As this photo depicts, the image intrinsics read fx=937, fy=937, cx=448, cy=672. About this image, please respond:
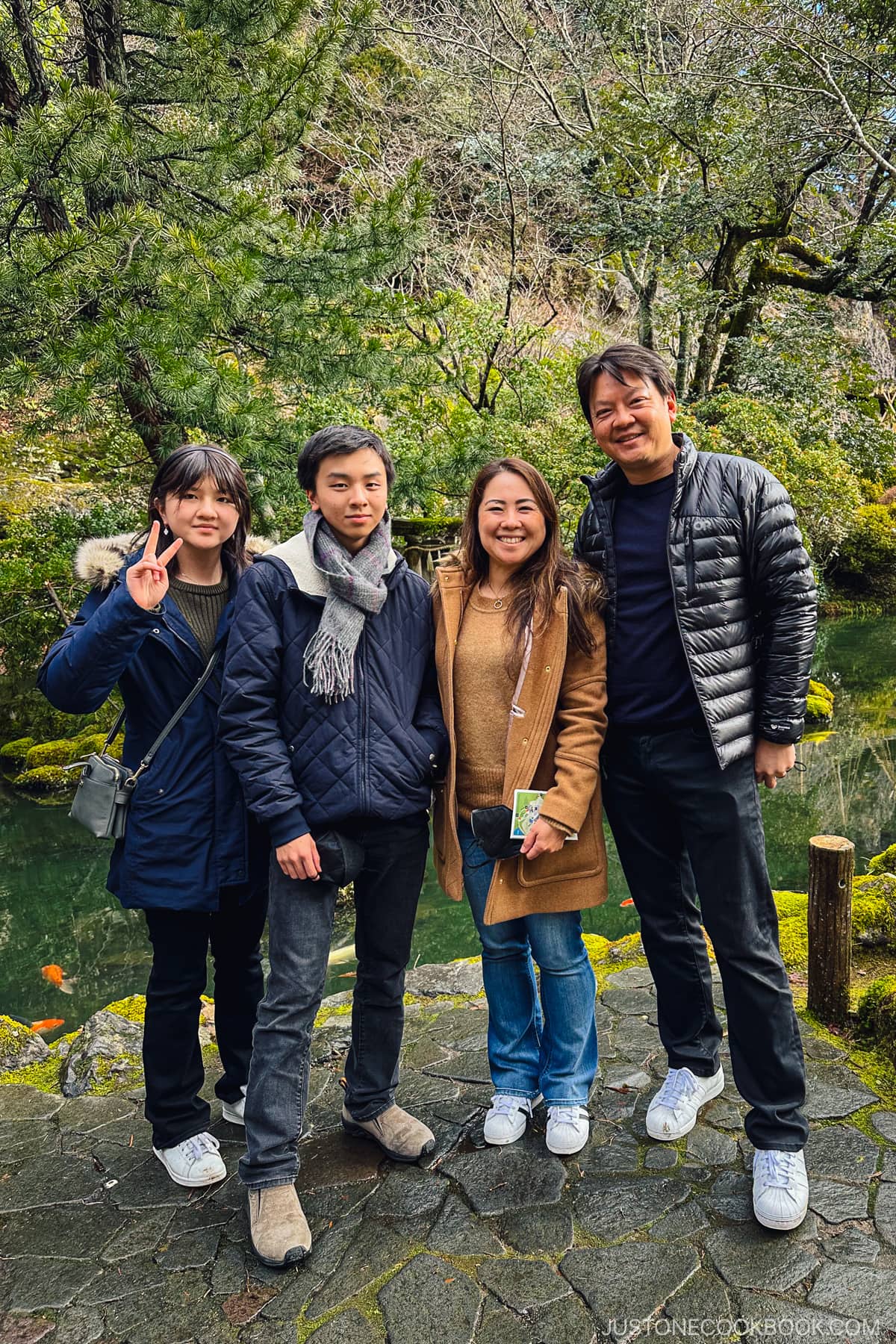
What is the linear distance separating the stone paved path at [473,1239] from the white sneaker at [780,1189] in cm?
4

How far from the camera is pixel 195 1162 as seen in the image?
2.56 m

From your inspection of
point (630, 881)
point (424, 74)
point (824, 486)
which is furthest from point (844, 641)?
point (630, 881)

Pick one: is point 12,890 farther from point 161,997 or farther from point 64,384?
point 161,997

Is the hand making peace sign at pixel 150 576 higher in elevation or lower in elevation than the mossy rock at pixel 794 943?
higher

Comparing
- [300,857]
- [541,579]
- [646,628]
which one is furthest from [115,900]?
[646,628]

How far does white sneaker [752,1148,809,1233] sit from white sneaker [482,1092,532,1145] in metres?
0.65

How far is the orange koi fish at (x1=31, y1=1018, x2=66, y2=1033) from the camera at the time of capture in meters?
4.87

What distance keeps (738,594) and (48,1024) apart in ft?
14.3

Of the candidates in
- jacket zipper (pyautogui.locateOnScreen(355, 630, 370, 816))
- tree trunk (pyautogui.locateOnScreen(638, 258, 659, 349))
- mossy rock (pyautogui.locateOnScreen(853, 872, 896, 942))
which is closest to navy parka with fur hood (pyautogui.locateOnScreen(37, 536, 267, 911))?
jacket zipper (pyautogui.locateOnScreen(355, 630, 370, 816))

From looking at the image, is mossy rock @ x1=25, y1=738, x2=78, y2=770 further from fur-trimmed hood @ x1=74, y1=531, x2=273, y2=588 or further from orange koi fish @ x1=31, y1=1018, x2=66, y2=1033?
fur-trimmed hood @ x1=74, y1=531, x2=273, y2=588

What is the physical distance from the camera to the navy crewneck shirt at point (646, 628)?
2.36 metres

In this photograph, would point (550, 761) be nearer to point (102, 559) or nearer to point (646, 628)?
point (646, 628)

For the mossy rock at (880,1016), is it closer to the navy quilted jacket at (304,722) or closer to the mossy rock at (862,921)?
the mossy rock at (862,921)

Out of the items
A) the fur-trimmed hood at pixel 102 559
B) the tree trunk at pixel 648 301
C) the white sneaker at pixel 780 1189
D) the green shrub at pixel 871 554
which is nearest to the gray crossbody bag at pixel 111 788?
the fur-trimmed hood at pixel 102 559
